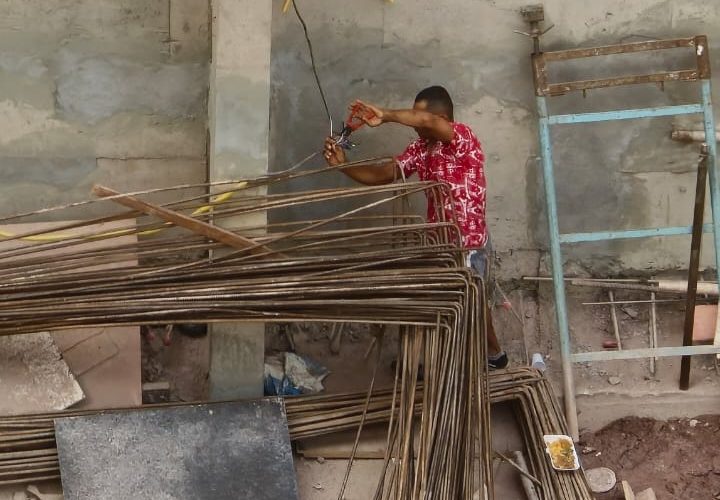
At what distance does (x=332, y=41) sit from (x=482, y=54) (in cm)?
71

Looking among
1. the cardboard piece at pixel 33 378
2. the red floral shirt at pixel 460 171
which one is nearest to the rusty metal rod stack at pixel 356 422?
the cardboard piece at pixel 33 378

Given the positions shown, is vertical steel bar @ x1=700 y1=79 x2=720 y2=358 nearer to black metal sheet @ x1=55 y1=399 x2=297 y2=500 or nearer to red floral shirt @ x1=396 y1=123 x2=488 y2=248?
red floral shirt @ x1=396 y1=123 x2=488 y2=248

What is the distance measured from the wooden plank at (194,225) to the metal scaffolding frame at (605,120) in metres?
1.49

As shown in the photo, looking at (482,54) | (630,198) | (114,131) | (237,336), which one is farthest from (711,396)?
(114,131)

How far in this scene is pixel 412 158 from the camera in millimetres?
4625

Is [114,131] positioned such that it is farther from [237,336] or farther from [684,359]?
[684,359]

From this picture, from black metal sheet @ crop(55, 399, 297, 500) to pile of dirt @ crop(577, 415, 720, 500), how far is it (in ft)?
4.81

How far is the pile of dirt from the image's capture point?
14.9 feet

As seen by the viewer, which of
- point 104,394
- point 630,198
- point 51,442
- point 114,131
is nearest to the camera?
point 51,442

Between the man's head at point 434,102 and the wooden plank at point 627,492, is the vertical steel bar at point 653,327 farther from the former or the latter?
the man's head at point 434,102

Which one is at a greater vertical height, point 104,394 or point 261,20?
point 261,20

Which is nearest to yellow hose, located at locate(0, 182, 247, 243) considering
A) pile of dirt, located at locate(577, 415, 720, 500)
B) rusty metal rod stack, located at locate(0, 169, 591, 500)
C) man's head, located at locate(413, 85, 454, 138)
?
rusty metal rod stack, located at locate(0, 169, 591, 500)

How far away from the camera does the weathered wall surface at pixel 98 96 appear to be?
15.0 ft

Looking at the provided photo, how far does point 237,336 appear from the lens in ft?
14.5
